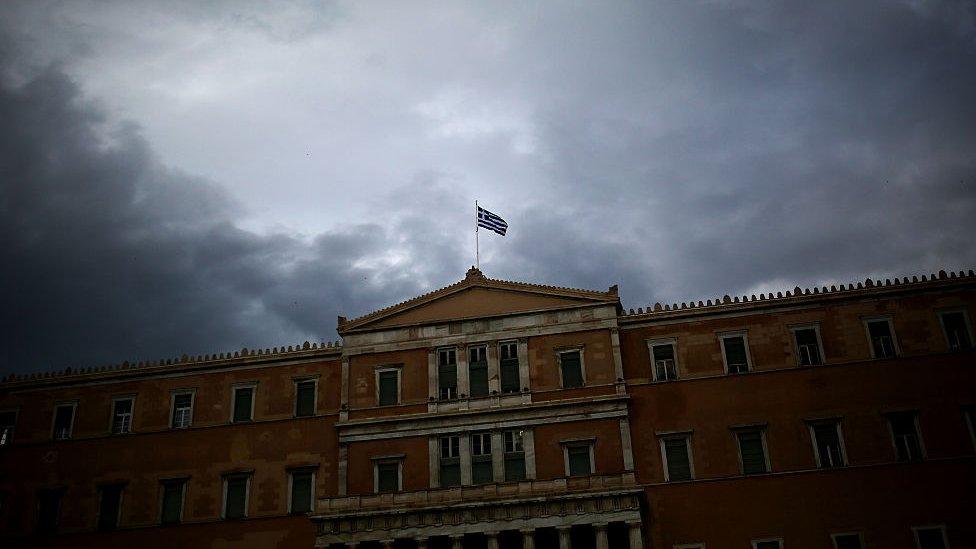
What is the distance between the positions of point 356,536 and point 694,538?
14225 mm

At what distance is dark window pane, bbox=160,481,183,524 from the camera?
43.8 m

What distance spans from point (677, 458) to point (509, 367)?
28.3 ft

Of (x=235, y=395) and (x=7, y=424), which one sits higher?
(x=235, y=395)

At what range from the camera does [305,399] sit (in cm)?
4497

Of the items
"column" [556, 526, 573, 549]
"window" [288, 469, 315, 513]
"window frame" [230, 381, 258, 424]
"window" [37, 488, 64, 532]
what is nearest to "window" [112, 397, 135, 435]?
"window" [37, 488, 64, 532]

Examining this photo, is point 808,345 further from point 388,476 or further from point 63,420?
point 63,420

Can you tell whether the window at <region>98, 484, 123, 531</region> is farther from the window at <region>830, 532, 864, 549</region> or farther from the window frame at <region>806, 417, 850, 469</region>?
the window at <region>830, 532, 864, 549</region>

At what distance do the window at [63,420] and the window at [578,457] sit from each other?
84.0ft

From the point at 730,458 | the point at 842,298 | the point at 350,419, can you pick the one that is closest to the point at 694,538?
the point at 730,458

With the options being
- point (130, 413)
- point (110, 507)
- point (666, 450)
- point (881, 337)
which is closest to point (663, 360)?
point (666, 450)

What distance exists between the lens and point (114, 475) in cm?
4528

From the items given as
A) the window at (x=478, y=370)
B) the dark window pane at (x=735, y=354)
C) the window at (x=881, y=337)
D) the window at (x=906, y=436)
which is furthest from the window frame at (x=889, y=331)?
the window at (x=478, y=370)

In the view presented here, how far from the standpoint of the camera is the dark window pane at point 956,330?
4025 centimetres

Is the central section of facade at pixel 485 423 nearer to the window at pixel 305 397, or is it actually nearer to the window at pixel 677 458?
the window at pixel 677 458
